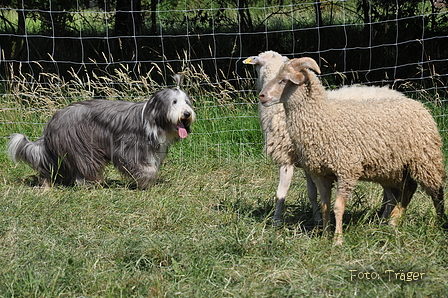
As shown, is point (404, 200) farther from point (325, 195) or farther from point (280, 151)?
point (280, 151)

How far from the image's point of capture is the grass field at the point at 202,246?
3572 mm

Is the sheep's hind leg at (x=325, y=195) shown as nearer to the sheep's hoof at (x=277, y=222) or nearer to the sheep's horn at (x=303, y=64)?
the sheep's hoof at (x=277, y=222)

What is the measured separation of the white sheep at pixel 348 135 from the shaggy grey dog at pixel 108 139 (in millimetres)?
1899

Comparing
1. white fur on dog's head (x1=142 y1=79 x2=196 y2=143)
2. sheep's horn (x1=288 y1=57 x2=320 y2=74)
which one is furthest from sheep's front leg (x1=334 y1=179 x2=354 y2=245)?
white fur on dog's head (x1=142 y1=79 x2=196 y2=143)

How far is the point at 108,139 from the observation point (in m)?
6.19

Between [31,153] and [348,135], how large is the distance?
354cm

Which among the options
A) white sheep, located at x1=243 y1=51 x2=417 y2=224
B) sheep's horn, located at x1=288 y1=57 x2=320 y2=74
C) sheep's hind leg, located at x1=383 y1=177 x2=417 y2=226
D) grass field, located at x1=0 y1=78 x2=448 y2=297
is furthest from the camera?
white sheep, located at x1=243 y1=51 x2=417 y2=224

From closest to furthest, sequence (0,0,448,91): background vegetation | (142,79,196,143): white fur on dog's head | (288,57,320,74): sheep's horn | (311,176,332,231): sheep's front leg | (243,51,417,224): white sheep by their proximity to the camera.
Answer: (288,57,320,74): sheep's horn
(311,176,332,231): sheep's front leg
(243,51,417,224): white sheep
(142,79,196,143): white fur on dog's head
(0,0,448,91): background vegetation

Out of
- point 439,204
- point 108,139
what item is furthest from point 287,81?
point 108,139

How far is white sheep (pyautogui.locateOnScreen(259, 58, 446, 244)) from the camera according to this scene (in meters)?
4.21

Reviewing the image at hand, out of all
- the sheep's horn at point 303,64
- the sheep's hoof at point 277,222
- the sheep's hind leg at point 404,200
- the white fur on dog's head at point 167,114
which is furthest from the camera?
the white fur on dog's head at point 167,114

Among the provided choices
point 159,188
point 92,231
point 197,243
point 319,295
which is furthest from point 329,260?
point 159,188

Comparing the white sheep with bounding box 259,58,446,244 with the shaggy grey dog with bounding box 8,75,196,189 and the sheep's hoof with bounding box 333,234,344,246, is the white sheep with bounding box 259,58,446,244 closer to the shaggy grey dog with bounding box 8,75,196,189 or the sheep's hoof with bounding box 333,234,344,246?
the sheep's hoof with bounding box 333,234,344,246

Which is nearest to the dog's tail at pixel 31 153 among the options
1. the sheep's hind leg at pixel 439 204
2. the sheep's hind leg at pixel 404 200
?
the sheep's hind leg at pixel 404 200
